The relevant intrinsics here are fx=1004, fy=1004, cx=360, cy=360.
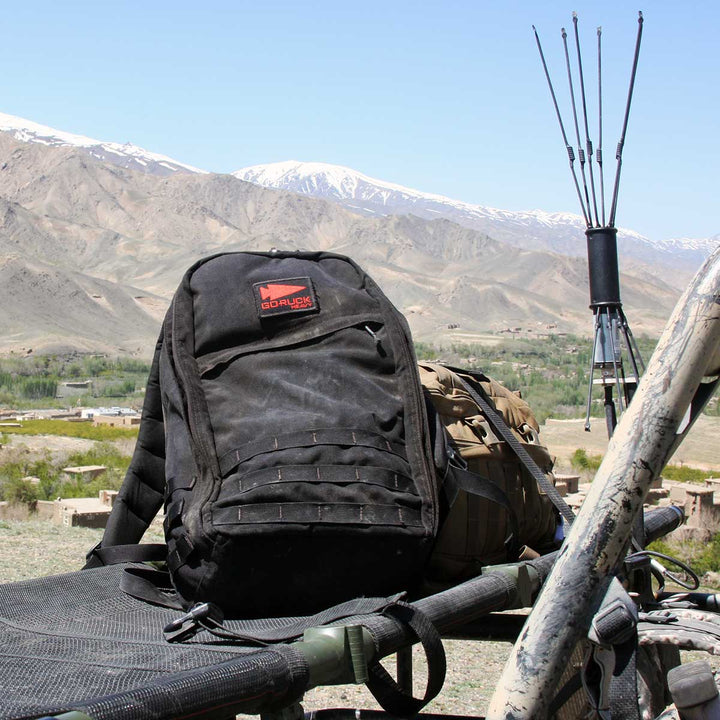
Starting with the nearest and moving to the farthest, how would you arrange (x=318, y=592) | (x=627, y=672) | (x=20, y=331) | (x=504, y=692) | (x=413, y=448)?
(x=504, y=692), (x=627, y=672), (x=318, y=592), (x=413, y=448), (x=20, y=331)

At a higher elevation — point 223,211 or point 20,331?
point 223,211

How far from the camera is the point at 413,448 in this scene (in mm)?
2018

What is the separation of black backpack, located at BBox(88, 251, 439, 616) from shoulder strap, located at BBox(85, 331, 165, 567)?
0.19 feet

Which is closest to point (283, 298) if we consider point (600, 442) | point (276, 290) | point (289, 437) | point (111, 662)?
point (276, 290)

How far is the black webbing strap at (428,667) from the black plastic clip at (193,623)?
298 millimetres

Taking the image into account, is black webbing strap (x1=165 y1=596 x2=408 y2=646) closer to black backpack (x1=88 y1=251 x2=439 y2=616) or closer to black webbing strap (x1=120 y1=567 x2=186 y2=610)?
black backpack (x1=88 y1=251 x2=439 y2=616)

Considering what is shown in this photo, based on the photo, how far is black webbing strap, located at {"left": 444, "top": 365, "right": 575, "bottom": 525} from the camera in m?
2.31

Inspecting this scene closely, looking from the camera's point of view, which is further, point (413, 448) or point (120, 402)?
point (120, 402)

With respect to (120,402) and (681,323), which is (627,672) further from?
(120,402)

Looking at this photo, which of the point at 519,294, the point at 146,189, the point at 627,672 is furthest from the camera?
the point at 146,189

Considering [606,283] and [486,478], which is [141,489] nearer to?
[486,478]

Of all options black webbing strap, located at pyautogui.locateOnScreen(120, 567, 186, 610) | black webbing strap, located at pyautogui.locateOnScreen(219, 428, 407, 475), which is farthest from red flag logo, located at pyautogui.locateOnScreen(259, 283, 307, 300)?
black webbing strap, located at pyautogui.locateOnScreen(120, 567, 186, 610)

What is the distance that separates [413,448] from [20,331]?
6552cm

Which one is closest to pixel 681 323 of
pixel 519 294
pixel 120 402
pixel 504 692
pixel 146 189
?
pixel 504 692
